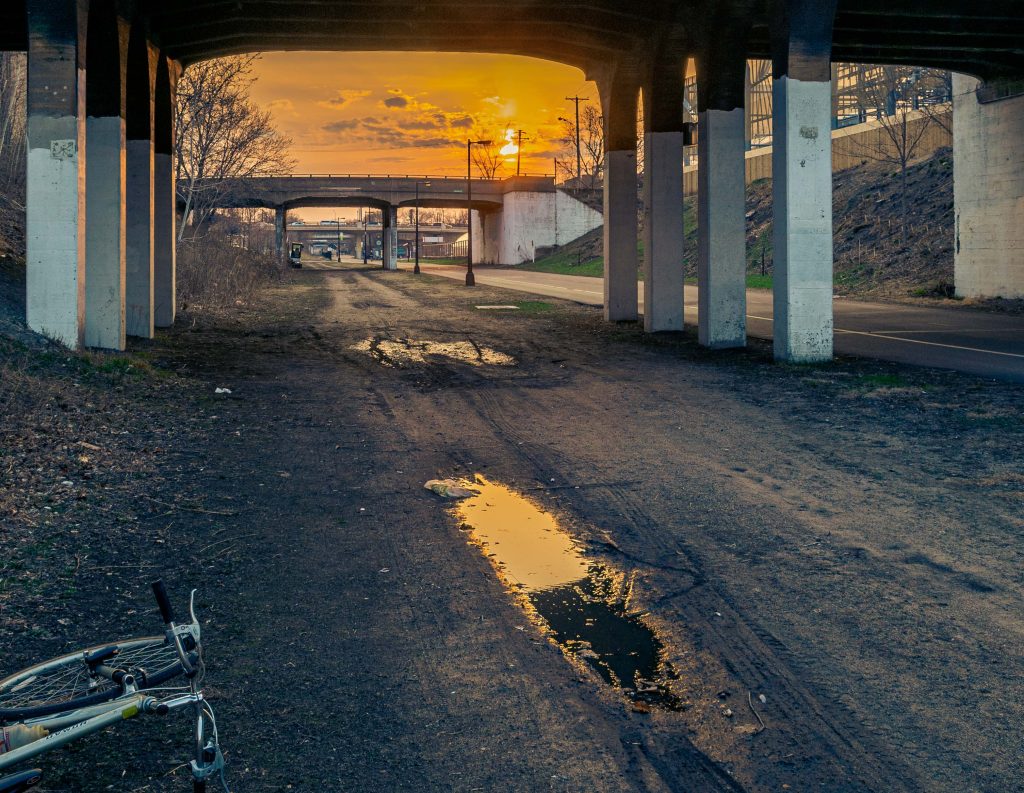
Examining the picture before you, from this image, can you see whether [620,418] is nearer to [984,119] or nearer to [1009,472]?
[1009,472]

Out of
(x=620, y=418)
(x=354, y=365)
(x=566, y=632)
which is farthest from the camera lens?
(x=354, y=365)

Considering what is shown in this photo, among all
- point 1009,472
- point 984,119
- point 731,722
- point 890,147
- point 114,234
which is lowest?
point 731,722

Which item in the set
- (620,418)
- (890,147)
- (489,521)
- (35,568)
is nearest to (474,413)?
(620,418)

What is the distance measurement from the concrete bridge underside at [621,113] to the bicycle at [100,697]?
44.6 ft

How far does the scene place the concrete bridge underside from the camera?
1577cm

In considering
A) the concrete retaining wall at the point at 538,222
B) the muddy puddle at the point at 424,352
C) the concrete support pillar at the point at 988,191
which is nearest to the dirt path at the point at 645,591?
the muddy puddle at the point at 424,352

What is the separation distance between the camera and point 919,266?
127ft

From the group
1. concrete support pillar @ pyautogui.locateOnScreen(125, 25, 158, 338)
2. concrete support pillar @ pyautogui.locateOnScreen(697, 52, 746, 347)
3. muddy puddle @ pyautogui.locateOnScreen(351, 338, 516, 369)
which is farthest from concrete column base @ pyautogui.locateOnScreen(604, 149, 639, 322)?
concrete support pillar @ pyautogui.locateOnScreen(125, 25, 158, 338)

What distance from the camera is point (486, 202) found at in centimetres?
9856

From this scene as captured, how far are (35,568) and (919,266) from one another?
37.9m

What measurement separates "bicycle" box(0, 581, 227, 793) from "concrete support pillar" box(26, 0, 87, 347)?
532 inches

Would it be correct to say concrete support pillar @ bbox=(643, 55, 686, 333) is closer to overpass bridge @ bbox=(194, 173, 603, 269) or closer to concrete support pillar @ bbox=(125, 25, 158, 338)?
concrete support pillar @ bbox=(125, 25, 158, 338)

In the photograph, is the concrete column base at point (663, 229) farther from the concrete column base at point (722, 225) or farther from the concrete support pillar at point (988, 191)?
the concrete support pillar at point (988, 191)

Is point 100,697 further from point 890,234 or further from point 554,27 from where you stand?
point 890,234
